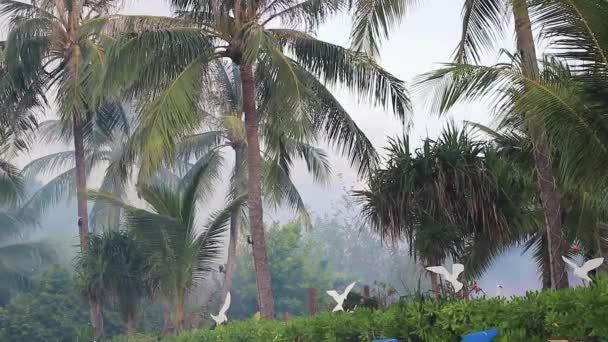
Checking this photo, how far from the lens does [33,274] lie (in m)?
45.0

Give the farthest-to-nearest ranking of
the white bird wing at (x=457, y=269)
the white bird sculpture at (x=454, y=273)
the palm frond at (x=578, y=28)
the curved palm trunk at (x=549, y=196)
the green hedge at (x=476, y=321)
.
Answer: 1. the curved palm trunk at (x=549, y=196)
2. the white bird wing at (x=457, y=269)
3. the white bird sculpture at (x=454, y=273)
4. the palm frond at (x=578, y=28)
5. the green hedge at (x=476, y=321)

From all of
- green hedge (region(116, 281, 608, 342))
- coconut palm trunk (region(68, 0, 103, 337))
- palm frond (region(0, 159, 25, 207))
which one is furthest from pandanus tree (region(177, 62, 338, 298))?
green hedge (region(116, 281, 608, 342))

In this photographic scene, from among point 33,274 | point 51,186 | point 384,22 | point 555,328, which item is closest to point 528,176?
point 384,22

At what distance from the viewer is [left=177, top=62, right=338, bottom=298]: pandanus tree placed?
17.6 meters

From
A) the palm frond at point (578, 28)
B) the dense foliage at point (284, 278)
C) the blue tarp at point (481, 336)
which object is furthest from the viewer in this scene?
the dense foliage at point (284, 278)

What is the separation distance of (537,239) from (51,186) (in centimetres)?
2806

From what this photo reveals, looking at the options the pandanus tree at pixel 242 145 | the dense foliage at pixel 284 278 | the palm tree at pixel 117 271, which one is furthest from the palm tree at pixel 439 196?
the dense foliage at pixel 284 278

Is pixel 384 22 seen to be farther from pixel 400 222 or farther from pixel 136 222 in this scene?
pixel 136 222

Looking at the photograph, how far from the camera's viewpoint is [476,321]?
784 centimetres

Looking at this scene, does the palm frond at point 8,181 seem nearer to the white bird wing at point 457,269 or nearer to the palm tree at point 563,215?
the palm tree at point 563,215

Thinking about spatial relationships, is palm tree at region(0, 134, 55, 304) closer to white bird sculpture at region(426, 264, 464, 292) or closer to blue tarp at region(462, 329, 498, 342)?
white bird sculpture at region(426, 264, 464, 292)

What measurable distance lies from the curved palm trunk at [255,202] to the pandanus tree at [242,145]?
0.47 m

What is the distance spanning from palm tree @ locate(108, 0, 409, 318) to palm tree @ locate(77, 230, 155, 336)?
5.68 meters

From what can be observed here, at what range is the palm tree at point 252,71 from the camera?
1511 centimetres
